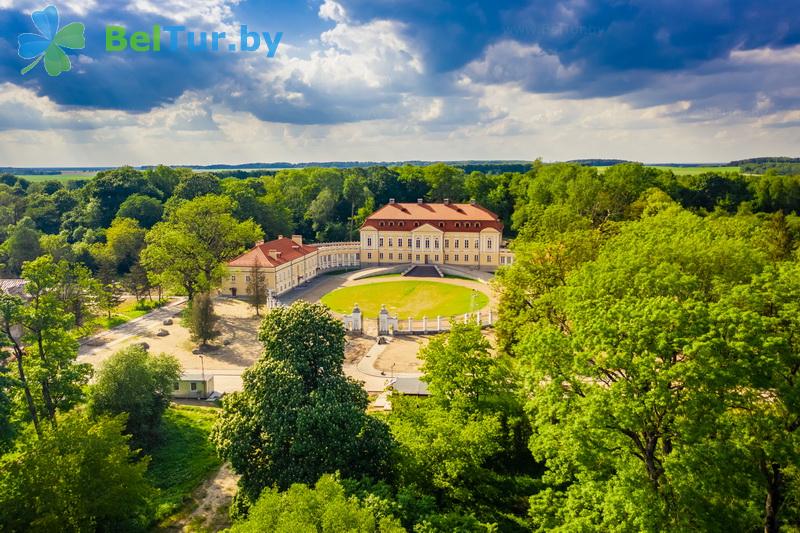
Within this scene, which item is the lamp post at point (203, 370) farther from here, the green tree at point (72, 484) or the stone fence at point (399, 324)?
the green tree at point (72, 484)

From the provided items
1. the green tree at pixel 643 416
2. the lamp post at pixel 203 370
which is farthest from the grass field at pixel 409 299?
the green tree at pixel 643 416

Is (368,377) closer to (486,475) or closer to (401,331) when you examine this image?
(401,331)

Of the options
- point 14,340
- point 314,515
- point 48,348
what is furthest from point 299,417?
point 48,348

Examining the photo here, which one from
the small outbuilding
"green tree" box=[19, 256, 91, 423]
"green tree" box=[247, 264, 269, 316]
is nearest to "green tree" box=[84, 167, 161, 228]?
"green tree" box=[247, 264, 269, 316]

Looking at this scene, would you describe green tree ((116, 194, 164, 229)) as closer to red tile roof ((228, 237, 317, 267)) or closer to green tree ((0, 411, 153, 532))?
red tile roof ((228, 237, 317, 267))

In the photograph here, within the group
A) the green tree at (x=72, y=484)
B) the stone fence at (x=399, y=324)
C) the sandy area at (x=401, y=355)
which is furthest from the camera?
the stone fence at (x=399, y=324)

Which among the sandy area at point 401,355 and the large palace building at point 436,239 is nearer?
the sandy area at point 401,355

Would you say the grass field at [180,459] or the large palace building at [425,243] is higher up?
the large palace building at [425,243]
